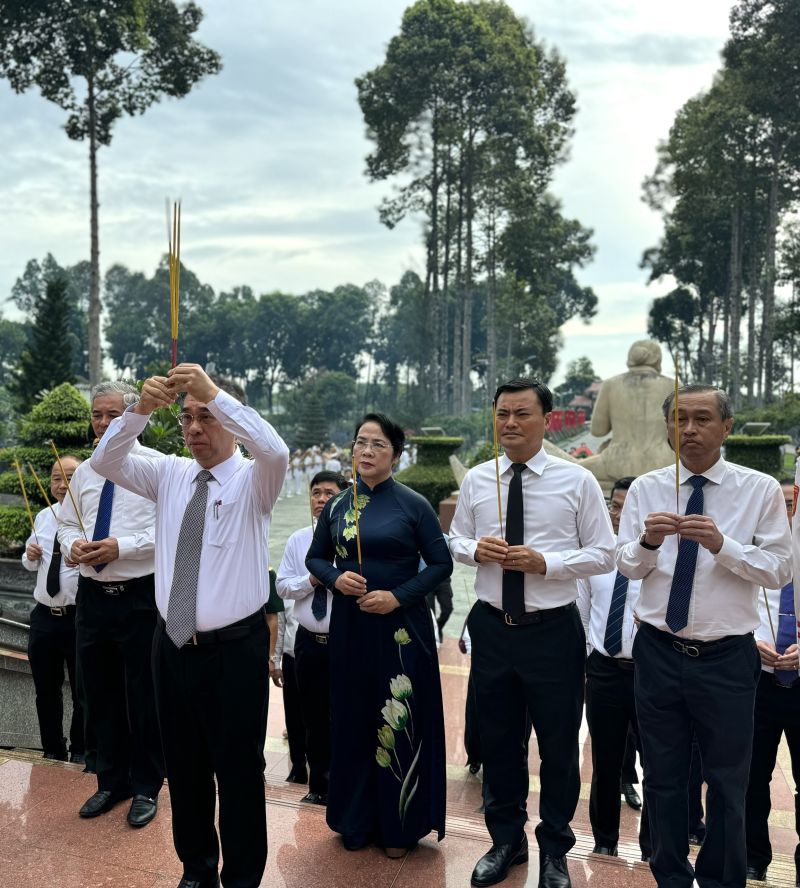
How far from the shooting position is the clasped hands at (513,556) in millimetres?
2646

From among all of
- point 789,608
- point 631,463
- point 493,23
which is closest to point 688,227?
point 493,23

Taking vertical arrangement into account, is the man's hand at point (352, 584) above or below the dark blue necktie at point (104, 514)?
below

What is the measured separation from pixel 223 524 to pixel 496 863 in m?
1.45

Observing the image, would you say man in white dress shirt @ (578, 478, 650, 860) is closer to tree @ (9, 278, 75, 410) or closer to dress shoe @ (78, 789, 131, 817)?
dress shoe @ (78, 789, 131, 817)

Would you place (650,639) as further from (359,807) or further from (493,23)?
(493,23)

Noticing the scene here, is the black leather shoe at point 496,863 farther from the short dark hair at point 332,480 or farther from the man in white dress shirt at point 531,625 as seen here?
the short dark hair at point 332,480

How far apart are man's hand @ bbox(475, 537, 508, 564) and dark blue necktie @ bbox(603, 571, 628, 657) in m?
0.94

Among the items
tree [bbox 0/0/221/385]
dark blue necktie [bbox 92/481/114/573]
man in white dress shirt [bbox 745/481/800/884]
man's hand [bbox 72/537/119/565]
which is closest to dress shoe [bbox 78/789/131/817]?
man's hand [bbox 72/537/119/565]

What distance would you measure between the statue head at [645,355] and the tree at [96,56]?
17004 mm

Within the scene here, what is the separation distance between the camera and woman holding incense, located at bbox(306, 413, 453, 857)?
286cm

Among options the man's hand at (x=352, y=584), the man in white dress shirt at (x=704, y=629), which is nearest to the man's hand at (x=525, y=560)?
the man in white dress shirt at (x=704, y=629)

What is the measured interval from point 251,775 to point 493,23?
33058mm

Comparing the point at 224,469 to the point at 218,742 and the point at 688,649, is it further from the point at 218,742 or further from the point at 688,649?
the point at 688,649

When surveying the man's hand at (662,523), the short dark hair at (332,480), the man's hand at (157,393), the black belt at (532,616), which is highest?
the man's hand at (157,393)
